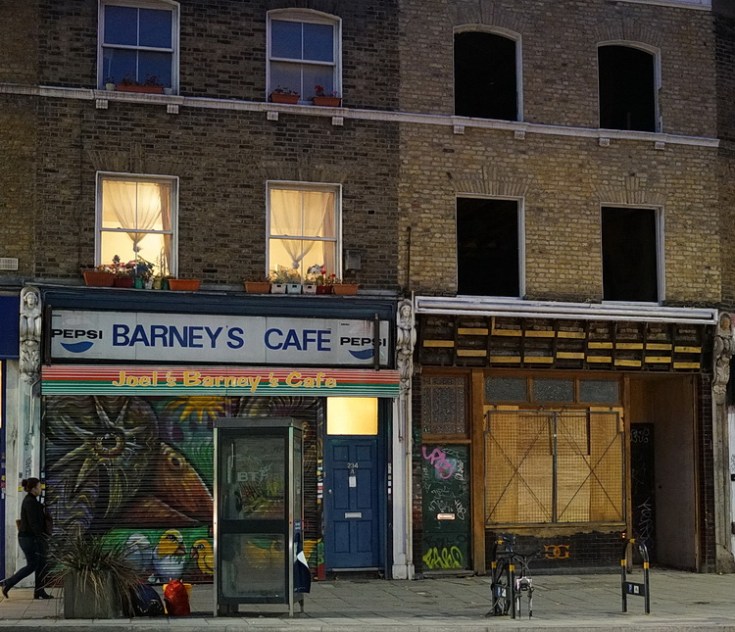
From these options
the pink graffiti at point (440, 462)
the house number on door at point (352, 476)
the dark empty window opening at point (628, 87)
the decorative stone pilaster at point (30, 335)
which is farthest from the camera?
the dark empty window opening at point (628, 87)

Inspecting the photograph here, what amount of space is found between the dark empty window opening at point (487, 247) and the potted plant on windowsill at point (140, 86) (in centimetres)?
521

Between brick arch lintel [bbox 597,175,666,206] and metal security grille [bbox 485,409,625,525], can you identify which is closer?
metal security grille [bbox 485,409,625,525]

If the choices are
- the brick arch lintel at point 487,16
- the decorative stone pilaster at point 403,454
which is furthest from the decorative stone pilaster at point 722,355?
the brick arch lintel at point 487,16

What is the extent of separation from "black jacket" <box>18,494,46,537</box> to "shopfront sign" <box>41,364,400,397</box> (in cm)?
191

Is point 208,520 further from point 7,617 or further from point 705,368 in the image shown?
point 705,368

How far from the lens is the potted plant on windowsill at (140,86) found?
18.2 metres

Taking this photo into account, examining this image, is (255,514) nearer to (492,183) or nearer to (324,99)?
(324,99)

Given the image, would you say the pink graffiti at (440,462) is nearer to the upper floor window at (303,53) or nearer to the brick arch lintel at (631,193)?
the brick arch lintel at (631,193)

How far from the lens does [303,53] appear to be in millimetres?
19266

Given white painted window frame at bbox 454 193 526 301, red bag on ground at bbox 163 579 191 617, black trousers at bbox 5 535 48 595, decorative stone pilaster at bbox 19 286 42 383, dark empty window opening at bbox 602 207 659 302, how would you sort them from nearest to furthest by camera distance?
red bag on ground at bbox 163 579 191 617
black trousers at bbox 5 535 48 595
decorative stone pilaster at bbox 19 286 42 383
white painted window frame at bbox 454 193 526 301
dark empty window opening at bbox 602 207 659 302

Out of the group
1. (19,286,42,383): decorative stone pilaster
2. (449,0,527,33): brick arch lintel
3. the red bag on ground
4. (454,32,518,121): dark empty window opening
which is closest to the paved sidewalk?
the red bag on ground

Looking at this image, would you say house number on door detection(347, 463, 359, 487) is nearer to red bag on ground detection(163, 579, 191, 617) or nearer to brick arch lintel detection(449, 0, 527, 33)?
red bag on ground detection(163, 579, 191, 617)

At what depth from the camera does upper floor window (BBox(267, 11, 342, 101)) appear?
1914cm

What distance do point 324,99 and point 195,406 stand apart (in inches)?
206
